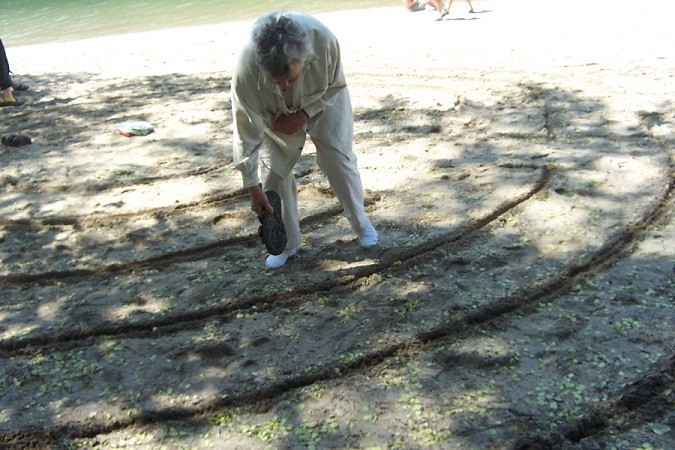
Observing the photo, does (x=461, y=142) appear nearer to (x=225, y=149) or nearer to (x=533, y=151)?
(x=533, y=151)

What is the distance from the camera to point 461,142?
5.65m

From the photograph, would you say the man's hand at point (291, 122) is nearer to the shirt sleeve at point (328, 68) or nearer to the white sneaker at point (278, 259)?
the shirt sleeve at point (328, 68)

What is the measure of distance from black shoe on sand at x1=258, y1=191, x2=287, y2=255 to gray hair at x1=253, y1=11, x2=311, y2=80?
879mm

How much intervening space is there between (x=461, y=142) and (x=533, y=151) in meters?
0.59

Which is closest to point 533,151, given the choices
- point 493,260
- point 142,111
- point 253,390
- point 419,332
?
point 493,260

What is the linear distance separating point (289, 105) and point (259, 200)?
1.66ft

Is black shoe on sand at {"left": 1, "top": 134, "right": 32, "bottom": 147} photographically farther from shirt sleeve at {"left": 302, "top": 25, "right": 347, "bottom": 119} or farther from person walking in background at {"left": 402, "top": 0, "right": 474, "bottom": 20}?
person walking in background at {"left": 402, "top": 0, "right": 474, "bottom": 20}

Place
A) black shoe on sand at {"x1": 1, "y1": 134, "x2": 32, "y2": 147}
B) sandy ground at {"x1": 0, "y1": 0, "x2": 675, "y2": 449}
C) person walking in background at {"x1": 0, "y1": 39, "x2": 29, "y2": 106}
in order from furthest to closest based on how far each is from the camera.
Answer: person walking in background at {"x1": 0, "y1": 39, "x2": 29, "y2": 106}, black shoe on sand at {"x1": 1, "y1": 134, "x2": 32, "y2": 147}, sandy ground at {"x1": 0, "y1": 0, "x2": 675, "y2": 449}

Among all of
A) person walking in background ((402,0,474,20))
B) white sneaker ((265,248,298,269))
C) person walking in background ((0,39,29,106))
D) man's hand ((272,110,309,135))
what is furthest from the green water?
man's hand ((272,110,309,135))

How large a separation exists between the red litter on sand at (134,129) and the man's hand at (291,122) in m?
3.26

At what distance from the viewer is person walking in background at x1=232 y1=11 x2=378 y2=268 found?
Answer: 309cm

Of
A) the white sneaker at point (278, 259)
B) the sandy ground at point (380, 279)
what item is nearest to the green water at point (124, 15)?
the sandy ground at point (380, 279)

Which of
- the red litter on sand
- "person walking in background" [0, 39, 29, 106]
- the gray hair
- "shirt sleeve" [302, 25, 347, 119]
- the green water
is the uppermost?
the gray hair

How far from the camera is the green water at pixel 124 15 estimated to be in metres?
14.2
